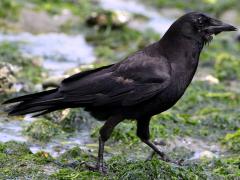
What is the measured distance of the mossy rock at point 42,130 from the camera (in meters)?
7.73

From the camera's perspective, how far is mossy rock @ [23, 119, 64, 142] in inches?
304

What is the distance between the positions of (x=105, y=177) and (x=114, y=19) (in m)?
7.55

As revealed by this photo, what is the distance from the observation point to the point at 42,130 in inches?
306

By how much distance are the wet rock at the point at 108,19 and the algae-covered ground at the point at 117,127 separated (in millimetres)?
19

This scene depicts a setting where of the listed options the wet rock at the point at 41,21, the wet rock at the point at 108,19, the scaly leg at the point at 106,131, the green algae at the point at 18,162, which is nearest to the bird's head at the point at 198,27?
the scaly leg at the point at 106,131

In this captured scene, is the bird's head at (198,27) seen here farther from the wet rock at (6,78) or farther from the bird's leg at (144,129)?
the wet rock at (6,78)

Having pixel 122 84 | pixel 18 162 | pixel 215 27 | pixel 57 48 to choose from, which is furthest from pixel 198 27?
pixel 57 48

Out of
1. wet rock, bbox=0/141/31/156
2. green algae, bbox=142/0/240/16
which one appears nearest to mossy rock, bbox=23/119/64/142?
wet rock, bbox=0/141/31/156

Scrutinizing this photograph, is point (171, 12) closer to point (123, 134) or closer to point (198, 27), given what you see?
point (123, 134)

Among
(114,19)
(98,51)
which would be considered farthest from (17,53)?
(114,19)

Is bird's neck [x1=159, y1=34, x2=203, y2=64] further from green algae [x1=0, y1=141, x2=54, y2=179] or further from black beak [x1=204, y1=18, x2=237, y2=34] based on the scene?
green algae [x1=0, y1=141, x2=54, y2=179]

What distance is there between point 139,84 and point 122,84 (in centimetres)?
16

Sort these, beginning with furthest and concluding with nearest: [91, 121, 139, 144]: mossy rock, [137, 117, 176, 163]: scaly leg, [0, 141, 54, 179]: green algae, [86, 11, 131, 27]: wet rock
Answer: [86, 11, 131, 27]: wet rock, [91, 121, 139, 144]: mossy rock, [137, 117, 176, 163]: scaly leg, [0, 141, 54, 179]: green algae

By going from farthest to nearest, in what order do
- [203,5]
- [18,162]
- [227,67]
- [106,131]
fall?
[203,5]
[227,67]
[106,131]
[18,162]
